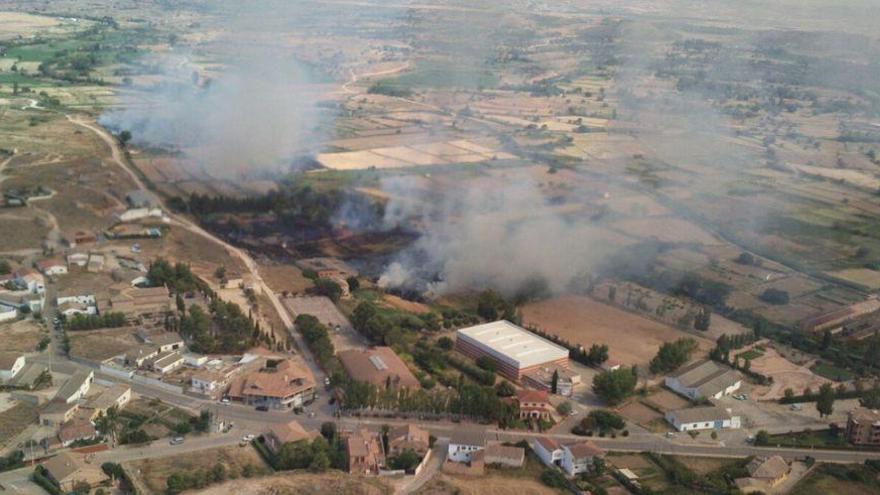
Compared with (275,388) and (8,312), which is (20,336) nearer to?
(8,312)

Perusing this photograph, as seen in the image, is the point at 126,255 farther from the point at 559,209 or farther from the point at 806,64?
the point at 806,64

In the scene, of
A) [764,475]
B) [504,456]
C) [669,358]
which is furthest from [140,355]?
[764,475]

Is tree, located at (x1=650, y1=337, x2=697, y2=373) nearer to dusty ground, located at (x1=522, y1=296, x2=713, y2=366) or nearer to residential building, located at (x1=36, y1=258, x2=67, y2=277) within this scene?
dusty ground, located at (x1=522, y1=296, x2=713, y2=366)

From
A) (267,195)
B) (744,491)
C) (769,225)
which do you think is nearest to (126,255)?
(267,195)

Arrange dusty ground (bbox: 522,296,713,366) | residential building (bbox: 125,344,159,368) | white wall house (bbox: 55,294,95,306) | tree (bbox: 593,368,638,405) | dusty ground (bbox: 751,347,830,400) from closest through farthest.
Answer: tree (bbox: 593,368,638,405), residential building (bbox: 125,344,159,368), dusty ground (bbox: 751,347,830,400), dusty ground (bbox: 522,296,713,366), white wall house (bbox: 55,294,95,306)

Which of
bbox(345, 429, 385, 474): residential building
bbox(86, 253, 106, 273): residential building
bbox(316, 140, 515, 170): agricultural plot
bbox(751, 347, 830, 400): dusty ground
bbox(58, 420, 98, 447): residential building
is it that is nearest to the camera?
bbox(345, 429, 385, 474): residential building

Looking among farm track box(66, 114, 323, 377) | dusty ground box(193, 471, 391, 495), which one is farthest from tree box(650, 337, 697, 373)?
dusty ground box(193, 471, 391, 495)

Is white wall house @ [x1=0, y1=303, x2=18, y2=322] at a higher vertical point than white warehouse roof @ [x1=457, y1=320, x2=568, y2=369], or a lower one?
lower
